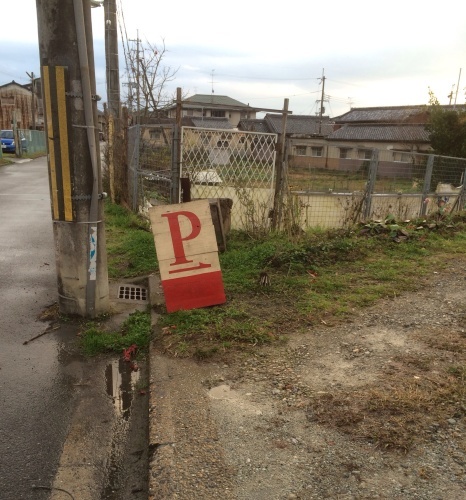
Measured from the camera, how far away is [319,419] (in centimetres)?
271

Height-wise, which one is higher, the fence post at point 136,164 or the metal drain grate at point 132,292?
the fence post at point 136,164

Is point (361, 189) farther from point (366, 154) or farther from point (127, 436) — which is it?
point (366, 154)

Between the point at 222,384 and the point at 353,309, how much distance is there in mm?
1963

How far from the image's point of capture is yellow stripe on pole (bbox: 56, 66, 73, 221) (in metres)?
3.69

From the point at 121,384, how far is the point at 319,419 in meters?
1.54

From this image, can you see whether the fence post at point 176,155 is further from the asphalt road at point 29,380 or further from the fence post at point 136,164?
the asphalt road at point 29,380

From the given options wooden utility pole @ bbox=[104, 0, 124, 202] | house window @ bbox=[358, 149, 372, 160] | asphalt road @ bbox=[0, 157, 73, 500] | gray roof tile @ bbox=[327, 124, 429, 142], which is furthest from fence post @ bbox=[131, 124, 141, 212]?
gray roof tile @ bbox=[327, 124, 429, 142]

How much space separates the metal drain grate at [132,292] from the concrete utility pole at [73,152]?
62cm

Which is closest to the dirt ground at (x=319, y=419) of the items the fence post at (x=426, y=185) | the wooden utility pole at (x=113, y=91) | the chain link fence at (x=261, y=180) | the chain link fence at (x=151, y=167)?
the chain link fence at (x=261, y=180)

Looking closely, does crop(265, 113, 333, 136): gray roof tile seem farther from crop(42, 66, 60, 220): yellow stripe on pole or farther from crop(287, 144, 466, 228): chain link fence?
crop(42, 66, 60, 220): yellow stripe on pole

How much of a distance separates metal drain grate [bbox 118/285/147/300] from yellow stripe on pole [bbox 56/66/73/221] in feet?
→ 4.33

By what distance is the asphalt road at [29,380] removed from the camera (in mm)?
2391

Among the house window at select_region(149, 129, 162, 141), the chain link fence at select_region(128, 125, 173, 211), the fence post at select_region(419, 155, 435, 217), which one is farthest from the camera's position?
the fence post at select_region(419, 155, 435, 217)

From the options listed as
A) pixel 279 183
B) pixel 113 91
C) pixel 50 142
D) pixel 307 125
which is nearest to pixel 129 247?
pixel 279 183
